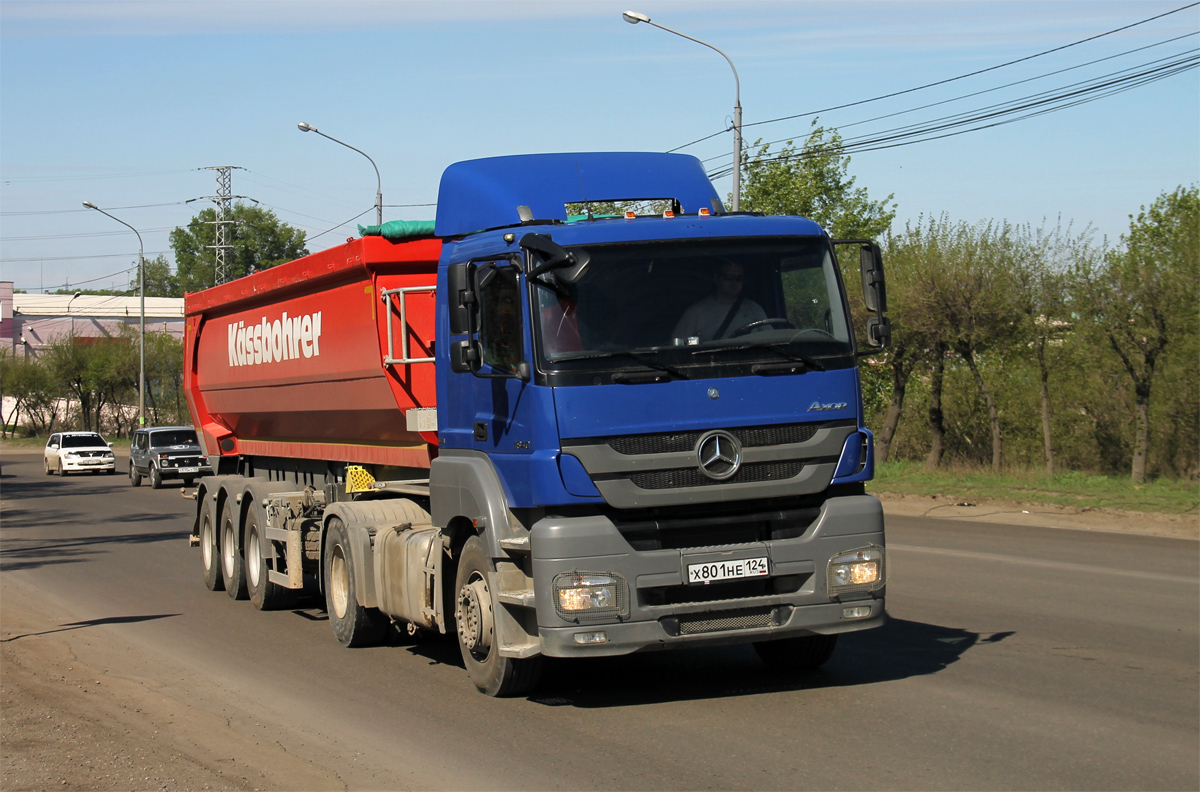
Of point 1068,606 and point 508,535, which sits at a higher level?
point 508,535

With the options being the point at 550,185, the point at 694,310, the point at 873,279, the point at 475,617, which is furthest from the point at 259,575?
the point at 873,279

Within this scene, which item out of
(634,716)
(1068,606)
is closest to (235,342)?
(634,716)

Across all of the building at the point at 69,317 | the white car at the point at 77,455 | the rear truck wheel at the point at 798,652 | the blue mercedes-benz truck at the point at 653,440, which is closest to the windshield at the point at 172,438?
the white car at the point at 77,455

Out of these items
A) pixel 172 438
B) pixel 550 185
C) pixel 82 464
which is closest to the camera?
pixel 550 185

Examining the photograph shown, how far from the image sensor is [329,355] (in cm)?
1015

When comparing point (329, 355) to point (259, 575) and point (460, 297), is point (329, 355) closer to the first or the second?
point (259, 575)

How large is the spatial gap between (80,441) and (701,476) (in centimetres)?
4040

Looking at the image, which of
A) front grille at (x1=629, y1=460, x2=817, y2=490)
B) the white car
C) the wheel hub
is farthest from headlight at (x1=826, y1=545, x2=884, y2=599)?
the white car

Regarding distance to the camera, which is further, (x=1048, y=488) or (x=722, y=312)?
(x=1048, y=488)

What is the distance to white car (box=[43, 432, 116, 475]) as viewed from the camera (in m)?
41.4

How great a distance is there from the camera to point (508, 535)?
23.2ft

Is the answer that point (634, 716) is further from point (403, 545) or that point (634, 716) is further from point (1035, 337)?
point (1035, 337)

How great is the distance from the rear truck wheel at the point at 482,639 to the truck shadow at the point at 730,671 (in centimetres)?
22

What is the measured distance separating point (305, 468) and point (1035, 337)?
19.2 metres
